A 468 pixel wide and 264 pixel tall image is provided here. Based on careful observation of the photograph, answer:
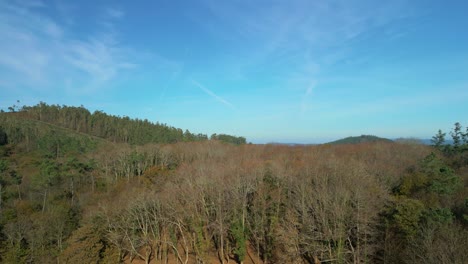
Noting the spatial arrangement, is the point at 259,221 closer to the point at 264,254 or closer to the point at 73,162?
the point at 264,254

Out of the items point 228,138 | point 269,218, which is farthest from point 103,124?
point 269,218

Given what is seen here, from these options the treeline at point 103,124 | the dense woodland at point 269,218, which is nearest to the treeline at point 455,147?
the dense woodland at point 269,218

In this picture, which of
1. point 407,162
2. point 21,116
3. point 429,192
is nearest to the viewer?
point 429,192

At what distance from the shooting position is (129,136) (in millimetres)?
110938

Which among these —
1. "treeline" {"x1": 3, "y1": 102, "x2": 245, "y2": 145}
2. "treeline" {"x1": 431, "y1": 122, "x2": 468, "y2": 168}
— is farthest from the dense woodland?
"treeline" {"x1": 3, "y1": 102, "x2": 245, "y2": 145}

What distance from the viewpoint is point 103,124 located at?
11938 centimetres

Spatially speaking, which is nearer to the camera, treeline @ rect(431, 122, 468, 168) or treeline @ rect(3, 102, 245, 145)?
treeline @ rect(431, 122, 468, 168)

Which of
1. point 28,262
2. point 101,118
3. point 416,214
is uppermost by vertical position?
point 101,118

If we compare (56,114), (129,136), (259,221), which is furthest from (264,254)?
(56,114)

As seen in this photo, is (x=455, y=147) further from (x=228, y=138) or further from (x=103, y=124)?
(x=103, y=124)

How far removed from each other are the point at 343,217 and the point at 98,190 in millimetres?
49505

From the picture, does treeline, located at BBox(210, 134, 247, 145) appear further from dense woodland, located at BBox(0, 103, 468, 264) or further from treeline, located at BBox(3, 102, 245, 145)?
dense woodland, located at BBox(0, 103, 468, 264)

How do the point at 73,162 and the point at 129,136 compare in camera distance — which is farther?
the point at 129,136

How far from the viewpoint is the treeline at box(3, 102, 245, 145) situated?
4299 inches
